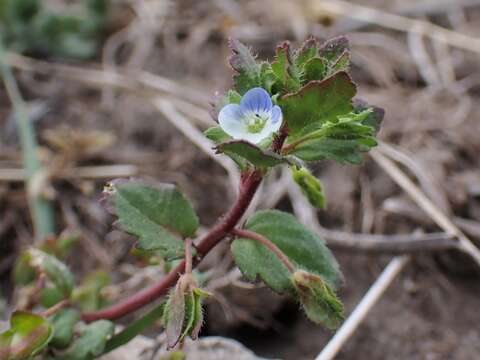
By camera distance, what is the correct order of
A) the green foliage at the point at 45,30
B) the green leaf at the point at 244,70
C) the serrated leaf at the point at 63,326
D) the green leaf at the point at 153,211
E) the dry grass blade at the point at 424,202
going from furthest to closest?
the green foliage at the point at 45,30
the dry grass blade at the point at 424,202
the serrated leaf at the point at 63,326
the green leaf at the point at 153,211
the green leaf at the point at 244,70


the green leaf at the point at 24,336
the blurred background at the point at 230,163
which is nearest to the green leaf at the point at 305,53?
the blurred background at the point at 230,163

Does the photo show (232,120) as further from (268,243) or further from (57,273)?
(57,273)

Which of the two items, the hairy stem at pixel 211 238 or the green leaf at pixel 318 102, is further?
the hairy stem at pixel 211 238

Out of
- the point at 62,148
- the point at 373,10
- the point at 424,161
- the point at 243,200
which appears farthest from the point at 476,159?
the point at 62,148

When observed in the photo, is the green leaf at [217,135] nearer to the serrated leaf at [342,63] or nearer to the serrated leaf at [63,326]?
the serrated leaf at [342,63]

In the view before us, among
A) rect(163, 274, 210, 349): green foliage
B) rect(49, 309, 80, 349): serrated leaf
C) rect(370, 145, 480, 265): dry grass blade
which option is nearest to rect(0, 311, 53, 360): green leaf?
rect(49, 309, 80, 349): serrated leaf

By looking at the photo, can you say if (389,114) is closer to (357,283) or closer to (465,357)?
(357,283)
